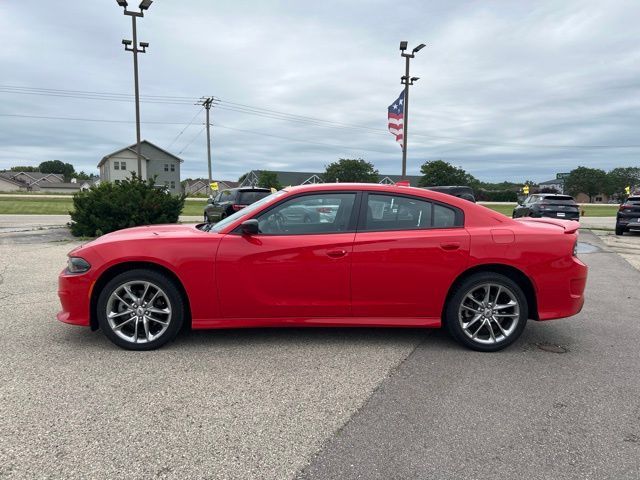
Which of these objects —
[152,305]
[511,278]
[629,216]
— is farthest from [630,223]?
[152,305]

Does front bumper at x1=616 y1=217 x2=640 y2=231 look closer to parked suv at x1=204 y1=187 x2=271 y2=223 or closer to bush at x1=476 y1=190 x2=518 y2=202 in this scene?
parked suv at x1=204 y1=187 x2=271 y2=223

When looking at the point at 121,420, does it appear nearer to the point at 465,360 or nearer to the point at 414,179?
the point at 465,360

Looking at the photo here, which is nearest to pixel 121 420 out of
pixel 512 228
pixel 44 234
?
pixel 512 228

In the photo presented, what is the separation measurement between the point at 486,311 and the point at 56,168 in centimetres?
18970

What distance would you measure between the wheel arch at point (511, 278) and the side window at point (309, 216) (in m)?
1.14

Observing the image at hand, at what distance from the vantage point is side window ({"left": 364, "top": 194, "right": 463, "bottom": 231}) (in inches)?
172

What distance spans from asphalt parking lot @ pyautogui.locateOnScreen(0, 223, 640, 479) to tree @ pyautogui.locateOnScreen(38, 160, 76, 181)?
181699mm

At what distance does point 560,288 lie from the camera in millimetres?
4305

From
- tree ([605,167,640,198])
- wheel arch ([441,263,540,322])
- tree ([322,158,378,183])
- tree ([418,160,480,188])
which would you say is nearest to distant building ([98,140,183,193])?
tree ([322,158,378,183])

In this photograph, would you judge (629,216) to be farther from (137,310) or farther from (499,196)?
(499,196)

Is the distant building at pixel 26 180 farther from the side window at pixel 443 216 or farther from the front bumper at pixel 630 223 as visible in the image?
the side window at pixel 443 216

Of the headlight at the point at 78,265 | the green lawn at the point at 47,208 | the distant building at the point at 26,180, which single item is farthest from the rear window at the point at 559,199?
the distant building at the point at 26,180

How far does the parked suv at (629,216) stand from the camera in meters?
16.7

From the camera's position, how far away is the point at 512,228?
4.36 metres
